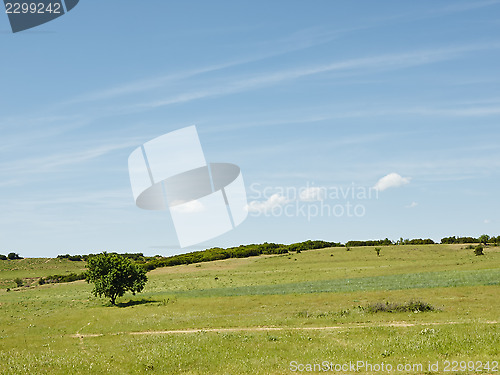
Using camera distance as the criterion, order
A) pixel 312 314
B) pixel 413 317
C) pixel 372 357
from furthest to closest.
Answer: pixel 312 314 < pixel 413 317 < pixel 372 357

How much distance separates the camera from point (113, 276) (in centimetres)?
6962

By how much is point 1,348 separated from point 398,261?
314 feet

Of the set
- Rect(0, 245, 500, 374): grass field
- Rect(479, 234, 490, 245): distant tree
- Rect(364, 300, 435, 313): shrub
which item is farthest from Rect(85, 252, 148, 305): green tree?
Rect(479, 234, 490, 245): distant tree

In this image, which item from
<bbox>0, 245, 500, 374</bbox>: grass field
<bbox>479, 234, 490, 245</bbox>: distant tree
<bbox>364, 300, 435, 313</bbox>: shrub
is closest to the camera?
<bbox>0, 245, 500, 374</bbox>: grass field

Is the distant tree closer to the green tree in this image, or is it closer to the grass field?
the grass field

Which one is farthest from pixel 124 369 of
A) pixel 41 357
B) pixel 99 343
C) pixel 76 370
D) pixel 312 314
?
pixel 312 314

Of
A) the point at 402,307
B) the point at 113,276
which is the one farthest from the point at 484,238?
the point at 113,276

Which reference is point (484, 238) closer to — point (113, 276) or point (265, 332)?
point (113, 276)

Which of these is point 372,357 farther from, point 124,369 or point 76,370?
point 76,370

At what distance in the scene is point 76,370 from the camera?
85.3 ft

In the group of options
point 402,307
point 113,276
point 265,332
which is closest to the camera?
point 265,332

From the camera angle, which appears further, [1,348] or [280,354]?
[1,348]

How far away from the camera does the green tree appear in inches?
2736

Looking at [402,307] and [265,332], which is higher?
[402,307]
